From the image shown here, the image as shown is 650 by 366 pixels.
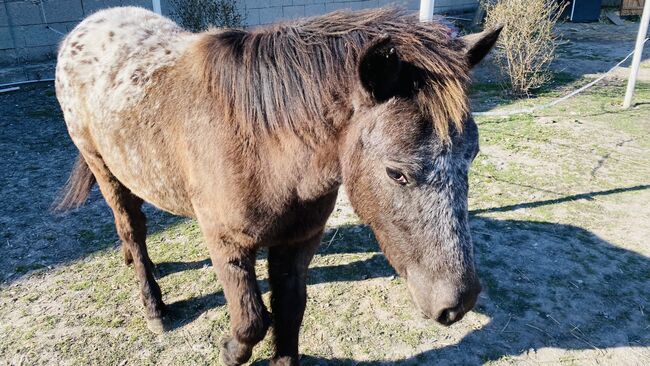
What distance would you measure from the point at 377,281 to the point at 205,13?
6.70 metres

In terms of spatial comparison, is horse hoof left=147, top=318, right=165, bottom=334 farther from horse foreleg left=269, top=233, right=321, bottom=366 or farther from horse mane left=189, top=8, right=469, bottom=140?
horse mane left=189, top=8, right=469, bottom=140

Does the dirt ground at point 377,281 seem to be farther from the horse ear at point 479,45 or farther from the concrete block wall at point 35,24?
the concrete block wall at point 35,24

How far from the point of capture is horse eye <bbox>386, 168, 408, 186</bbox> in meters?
1.68

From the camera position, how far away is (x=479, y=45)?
181 centimetres

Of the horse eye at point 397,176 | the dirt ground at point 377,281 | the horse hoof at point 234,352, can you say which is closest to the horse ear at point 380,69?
the horse eye at point 397,176

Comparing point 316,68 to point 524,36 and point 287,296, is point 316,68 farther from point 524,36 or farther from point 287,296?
point 524,36

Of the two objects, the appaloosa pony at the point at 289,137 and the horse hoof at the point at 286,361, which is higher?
the appaloosa pony at the point at 289,137

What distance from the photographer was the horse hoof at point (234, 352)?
8.04 feet

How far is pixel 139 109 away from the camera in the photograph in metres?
2.46

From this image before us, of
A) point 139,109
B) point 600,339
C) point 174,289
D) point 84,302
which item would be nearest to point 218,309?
point 174,289

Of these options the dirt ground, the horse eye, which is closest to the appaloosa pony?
the horse eye

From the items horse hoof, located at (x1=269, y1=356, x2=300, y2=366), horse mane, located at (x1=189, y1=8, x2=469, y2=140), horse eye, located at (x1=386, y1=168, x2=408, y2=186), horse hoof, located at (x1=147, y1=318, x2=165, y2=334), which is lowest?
horse hoof, located at (x1=147, y1=318, x2=165, y2=334)

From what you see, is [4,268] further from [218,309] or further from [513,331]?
[513,331]

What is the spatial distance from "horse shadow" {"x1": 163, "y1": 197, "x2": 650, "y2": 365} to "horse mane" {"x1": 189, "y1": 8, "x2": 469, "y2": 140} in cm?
160
